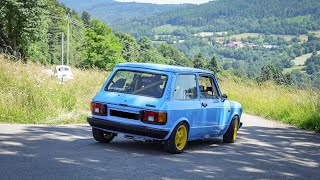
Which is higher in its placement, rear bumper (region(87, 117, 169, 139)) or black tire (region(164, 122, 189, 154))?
rear bumper (region(87, 117, 169, 139))

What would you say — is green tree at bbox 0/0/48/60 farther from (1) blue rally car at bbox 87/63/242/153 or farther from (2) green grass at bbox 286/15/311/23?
(2) green grass at bbox 286/15/311/23

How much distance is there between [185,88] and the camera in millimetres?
10547

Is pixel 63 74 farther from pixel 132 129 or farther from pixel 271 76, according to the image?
pixel 132 129

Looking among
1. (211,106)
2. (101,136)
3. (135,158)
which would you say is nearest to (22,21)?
(211,106)

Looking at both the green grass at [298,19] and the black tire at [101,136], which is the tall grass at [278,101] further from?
the green grass at [298,19]

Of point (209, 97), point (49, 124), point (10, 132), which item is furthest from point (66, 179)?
point (49, 124)

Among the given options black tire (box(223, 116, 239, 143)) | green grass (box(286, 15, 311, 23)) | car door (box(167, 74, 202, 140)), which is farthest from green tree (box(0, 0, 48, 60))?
green grass (box(286, 15, 311, 23))

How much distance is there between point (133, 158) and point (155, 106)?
3.61ft

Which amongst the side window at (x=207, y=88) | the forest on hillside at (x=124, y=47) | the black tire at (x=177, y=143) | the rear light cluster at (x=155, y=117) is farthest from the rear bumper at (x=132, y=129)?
the forest on hillside at (x=124, y=47)

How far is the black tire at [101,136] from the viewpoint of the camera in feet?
34.6

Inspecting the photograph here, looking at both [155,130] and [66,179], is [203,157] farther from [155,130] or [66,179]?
[66,179]

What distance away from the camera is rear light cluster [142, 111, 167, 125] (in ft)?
31.3

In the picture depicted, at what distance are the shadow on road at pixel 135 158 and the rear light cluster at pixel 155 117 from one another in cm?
64

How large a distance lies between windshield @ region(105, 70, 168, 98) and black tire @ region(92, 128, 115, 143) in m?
0.88
